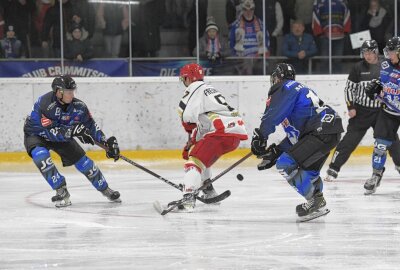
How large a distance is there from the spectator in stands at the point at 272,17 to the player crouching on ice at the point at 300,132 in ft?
16.6

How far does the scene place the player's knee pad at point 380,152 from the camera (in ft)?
25.3

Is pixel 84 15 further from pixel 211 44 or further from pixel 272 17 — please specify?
pixel 272 17

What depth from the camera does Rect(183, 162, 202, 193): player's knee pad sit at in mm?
6773

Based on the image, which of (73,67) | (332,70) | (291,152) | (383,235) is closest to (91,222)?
(291,152)

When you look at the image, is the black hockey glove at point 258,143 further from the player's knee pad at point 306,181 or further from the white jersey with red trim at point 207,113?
A: the white jersey with red trim at point 207,113

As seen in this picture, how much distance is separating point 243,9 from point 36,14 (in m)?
2.32

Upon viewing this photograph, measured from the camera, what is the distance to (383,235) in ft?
19.1

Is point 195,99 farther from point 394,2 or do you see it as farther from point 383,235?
point 394,2

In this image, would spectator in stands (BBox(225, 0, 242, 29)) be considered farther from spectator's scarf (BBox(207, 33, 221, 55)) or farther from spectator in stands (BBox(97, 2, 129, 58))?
spectator in stands (BBox(97, 2, 129, 58))

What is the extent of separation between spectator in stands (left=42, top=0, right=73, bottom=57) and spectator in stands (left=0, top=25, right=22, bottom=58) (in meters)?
0.28

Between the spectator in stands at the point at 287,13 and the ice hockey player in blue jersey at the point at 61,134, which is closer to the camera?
the ice hockey player in blue jersey at the point at 61,134

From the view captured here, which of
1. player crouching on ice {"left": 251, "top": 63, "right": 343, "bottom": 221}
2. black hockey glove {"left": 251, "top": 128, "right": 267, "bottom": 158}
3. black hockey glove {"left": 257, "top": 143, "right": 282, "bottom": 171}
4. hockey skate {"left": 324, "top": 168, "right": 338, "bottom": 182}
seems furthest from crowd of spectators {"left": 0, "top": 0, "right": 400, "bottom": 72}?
black hockey glove {"left": 251, "top": 128, "right": 267, "bottom": 158}

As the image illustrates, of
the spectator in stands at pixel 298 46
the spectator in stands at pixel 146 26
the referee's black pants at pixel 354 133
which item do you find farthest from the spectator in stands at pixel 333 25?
the referee's black pants at pixel 354 133

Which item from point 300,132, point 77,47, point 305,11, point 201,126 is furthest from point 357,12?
point 300,132
